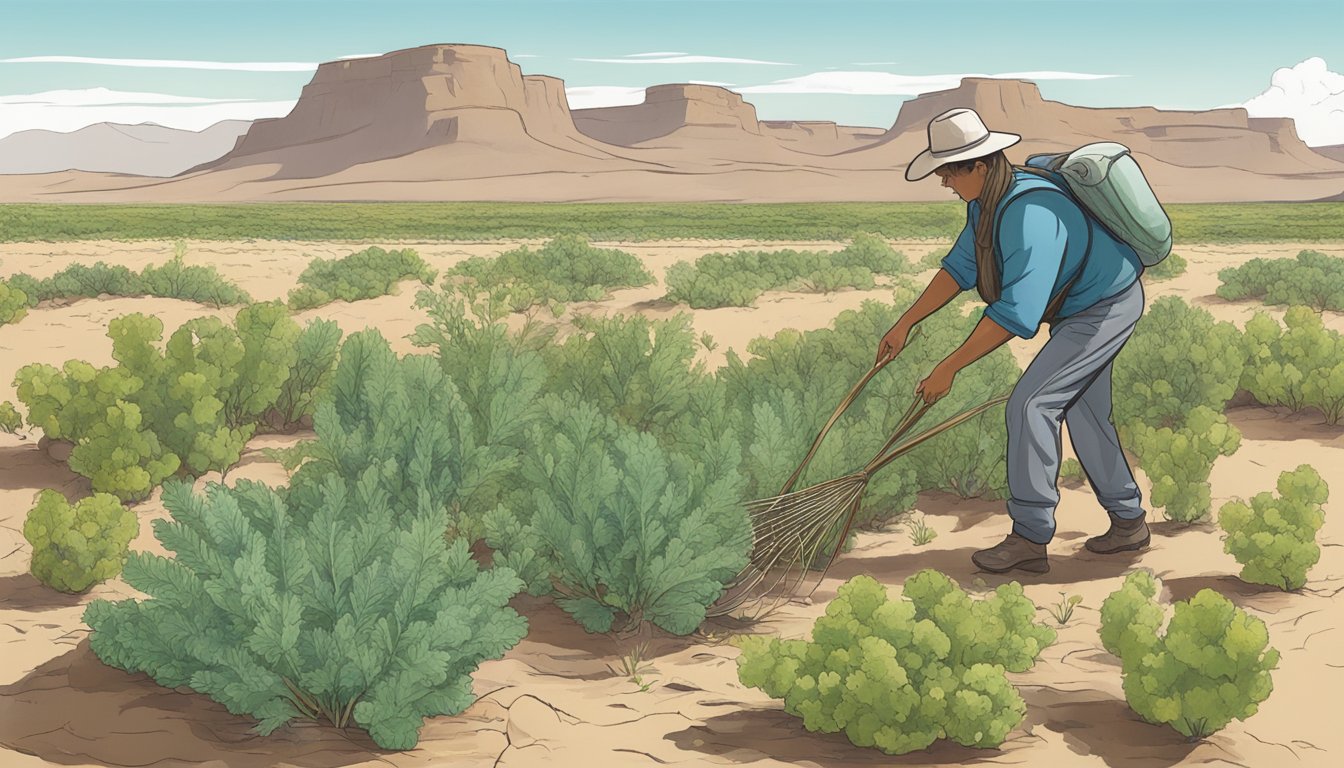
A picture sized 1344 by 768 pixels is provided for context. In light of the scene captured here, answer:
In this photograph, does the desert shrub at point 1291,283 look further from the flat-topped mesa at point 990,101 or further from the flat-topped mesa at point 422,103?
the flat-topped mesa at point 990,101

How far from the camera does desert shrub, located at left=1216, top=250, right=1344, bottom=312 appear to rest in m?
14.2

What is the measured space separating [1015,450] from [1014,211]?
0.97 meters

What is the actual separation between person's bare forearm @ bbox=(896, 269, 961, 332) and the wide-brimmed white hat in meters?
0.61

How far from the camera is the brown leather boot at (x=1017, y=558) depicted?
489 centimetres

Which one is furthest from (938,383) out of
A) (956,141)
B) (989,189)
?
(956,141)

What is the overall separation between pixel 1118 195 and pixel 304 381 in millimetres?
4872

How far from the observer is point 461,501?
466 cm

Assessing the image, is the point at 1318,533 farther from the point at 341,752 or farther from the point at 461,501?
the point at 341,752

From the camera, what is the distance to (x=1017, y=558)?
16.1 feet

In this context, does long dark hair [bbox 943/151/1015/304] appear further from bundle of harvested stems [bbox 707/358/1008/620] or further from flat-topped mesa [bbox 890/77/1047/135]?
flat-topped mesa [bbox 890/77/1047/135]

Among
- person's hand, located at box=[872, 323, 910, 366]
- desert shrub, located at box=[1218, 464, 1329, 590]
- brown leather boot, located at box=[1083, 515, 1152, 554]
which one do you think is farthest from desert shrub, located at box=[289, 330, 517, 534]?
desert shrub, located at box=[1218, 464, 1329, 590]

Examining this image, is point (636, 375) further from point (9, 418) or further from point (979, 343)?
point (9, 418)

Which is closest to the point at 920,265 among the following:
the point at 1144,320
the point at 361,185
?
the point at 1144,320

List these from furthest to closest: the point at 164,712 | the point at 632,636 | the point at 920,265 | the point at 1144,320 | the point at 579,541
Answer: the point at 920,265 < the point at 1144,320 < the point at 632,636 < the point at 579,541 < the point at 164,712
